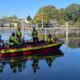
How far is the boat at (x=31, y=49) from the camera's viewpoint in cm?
2608

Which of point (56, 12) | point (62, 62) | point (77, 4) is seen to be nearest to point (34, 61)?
point (62, 62)

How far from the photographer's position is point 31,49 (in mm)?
27672

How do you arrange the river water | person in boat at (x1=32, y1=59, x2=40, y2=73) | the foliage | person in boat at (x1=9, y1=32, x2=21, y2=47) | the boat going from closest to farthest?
the river water, person in boat at (x1=32, y1=59, x2=40, y2=73), the boat, person in boat at (x1=9, y1=32, x2=21, y2=47), the foliage

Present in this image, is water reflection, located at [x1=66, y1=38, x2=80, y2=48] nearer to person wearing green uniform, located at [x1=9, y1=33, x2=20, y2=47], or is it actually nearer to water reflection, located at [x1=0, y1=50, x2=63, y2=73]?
water reflection, located at [x1=0, y1=50, x2=63, y2=73]

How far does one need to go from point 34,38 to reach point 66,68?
9.96 m

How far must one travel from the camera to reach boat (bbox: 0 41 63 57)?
85.6ft

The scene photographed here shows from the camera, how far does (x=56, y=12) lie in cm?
11925

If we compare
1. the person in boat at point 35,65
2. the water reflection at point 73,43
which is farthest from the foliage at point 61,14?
the person in boat at point 35,65

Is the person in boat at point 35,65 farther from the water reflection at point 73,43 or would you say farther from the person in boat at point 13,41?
the water reflection at point 73,43

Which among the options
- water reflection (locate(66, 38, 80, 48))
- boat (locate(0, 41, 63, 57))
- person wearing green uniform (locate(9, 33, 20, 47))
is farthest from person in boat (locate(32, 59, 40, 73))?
water reflection (locate(66, 38, 80, 48))

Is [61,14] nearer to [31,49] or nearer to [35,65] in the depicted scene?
[31,49]

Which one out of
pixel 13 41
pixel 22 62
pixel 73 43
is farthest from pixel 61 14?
pixel 22 62

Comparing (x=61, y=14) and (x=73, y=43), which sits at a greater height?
(x=61, y=14)

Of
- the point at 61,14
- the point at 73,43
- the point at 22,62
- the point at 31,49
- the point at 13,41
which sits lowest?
the point at 73,43
